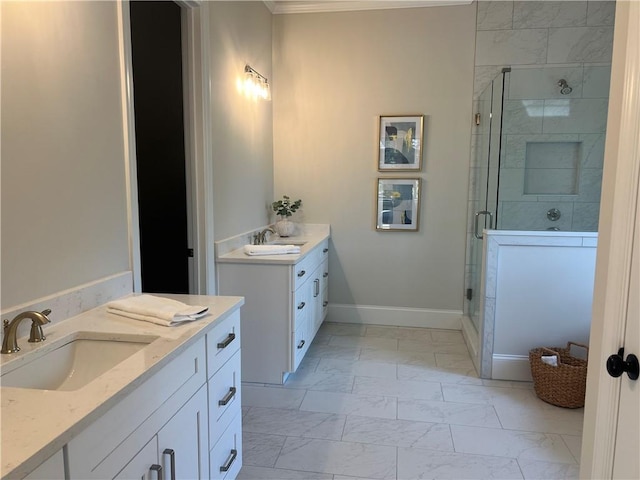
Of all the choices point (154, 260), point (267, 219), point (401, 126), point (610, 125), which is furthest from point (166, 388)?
point (401, 126)

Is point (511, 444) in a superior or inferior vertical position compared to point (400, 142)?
inferior

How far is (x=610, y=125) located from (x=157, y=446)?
1.56 m

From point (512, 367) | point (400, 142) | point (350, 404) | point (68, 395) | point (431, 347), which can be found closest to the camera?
point (68, 395)

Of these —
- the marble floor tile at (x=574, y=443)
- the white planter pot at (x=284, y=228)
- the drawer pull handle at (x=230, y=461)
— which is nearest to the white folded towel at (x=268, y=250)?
the white planter pot at (x=284, y=228)

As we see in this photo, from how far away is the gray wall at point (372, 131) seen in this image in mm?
3861

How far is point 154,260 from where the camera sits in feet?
10.1

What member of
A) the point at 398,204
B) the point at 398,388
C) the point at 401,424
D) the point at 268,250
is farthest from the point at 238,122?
the point at 401,424

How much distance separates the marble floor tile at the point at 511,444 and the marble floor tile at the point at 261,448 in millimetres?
944

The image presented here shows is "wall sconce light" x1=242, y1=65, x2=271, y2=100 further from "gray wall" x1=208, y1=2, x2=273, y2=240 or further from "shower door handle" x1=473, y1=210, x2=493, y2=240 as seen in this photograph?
"shower door handle" x1=473, y1=210, x2=493, y2=240

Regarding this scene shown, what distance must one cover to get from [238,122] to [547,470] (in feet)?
9.28

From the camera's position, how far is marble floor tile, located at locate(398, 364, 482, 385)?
3.05 metres

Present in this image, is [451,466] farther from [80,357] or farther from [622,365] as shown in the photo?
[80,357]

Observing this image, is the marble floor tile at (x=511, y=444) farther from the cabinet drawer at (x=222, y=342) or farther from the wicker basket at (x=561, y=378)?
the cabinet drawer at (x=222, y=342)

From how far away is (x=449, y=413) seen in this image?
8.52 feet
